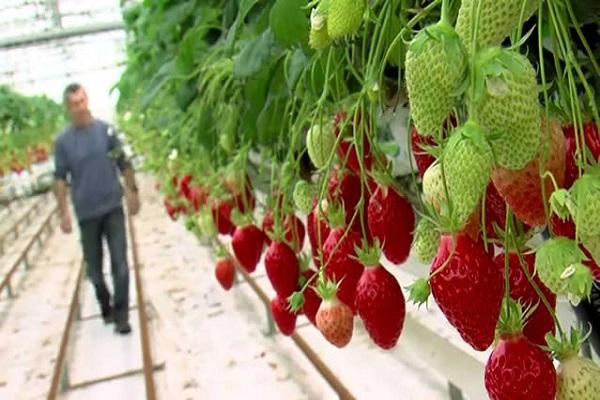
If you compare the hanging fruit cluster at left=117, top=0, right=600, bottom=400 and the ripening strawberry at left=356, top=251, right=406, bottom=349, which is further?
the ripening strawberry at left=356, top=251, right=406, bottom=349

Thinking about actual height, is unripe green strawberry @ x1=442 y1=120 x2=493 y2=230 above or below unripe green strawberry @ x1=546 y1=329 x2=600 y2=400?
above

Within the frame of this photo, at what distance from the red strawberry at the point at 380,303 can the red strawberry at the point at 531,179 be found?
0.27m

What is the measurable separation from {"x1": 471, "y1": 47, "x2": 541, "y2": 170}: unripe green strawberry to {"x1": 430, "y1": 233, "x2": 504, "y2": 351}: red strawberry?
0.12m

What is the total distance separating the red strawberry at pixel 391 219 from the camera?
701mm

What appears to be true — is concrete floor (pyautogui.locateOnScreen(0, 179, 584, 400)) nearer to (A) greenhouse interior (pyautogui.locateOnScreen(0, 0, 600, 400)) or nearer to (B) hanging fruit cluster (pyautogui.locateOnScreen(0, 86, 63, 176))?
(A) greenhouse interior (pyautogui.locateOnScreen(0, 0, 600, 400))

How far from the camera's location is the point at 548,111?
1.48ft

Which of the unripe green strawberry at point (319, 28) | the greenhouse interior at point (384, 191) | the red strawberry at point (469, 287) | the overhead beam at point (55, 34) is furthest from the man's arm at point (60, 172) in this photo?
the overhead beam at point (55, 34)

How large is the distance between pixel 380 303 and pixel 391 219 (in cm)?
7

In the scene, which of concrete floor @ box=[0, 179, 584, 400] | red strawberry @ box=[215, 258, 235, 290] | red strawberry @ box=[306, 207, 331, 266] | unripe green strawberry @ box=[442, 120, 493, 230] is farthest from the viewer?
concrete floor @ box=[0, 179, 584, 400]

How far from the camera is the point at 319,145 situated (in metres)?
0.78

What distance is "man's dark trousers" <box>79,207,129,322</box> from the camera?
4.62m

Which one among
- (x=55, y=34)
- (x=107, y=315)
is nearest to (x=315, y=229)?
(x=107, y=315)

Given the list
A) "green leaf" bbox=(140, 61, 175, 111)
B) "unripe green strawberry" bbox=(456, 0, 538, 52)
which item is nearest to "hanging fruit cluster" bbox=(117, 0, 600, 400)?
"unripe green strawberry" bbox=(456, 0, 538, 52)

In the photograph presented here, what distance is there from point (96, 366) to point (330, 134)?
11.6 ft
